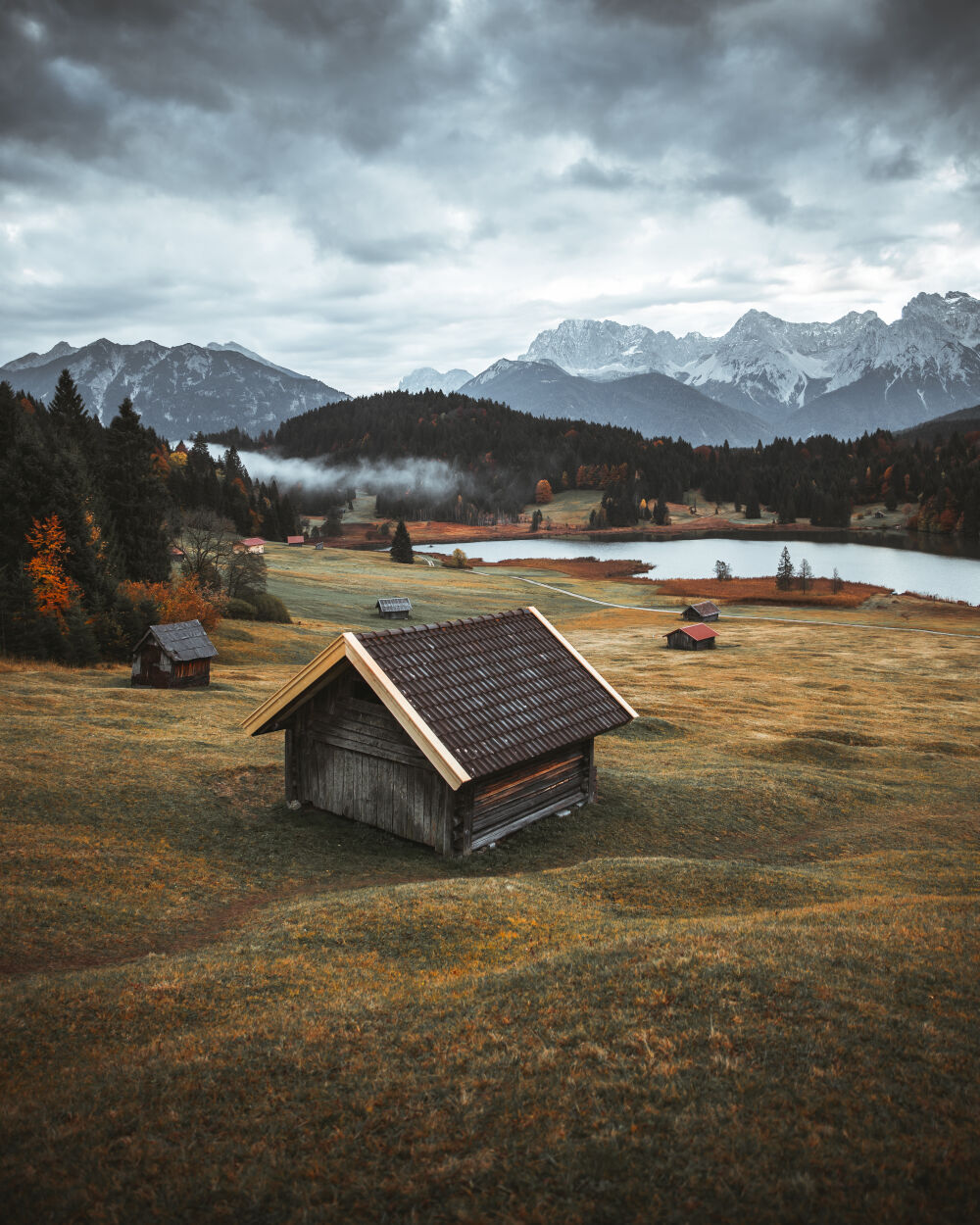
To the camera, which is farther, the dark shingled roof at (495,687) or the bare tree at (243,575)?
the bare tree at (243,575)

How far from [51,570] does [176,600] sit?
9191mm

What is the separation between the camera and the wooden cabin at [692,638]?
64.9 meters

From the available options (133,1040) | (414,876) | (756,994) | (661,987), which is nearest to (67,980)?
(133,1040)

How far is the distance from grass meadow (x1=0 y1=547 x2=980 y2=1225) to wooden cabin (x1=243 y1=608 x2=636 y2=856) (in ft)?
2.93

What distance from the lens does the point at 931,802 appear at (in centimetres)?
2456

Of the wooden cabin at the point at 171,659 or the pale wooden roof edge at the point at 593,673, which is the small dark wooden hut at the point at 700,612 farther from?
the pale wooden roof edge at the point at 593,673

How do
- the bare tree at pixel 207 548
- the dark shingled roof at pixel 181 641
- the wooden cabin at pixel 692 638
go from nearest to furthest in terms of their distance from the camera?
the dark shingled roof at pixel 181 641 < the bare tree at pixel 207 548 < the wooden cabin at pixel 692 638

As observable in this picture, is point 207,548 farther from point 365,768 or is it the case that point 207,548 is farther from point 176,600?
A: point 365,768

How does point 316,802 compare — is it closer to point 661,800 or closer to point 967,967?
point 661,800

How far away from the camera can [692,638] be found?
213 feet

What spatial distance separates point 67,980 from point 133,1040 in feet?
8.12

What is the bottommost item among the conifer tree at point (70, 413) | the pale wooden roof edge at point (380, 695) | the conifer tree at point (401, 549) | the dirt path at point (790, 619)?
the dirt path at point (790, 619)

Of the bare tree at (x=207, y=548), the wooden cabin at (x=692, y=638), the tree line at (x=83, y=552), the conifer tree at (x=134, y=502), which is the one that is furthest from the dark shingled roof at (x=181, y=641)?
the wooden cabin at (x=692, y=638)

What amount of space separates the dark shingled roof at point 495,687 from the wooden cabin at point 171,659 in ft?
77.3
